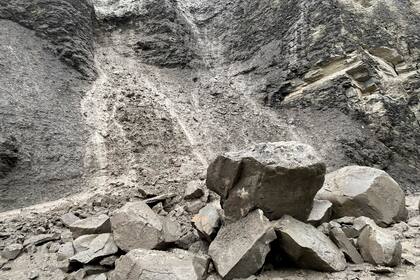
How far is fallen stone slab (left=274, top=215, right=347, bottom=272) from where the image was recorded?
519 centimetres

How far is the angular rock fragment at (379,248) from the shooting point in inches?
206

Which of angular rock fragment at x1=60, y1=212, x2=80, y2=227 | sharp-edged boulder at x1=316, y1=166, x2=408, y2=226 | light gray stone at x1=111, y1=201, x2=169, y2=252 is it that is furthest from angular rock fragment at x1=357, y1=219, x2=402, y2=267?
angular rock fragment at x1=60, y1=212, x2=80, y2=227

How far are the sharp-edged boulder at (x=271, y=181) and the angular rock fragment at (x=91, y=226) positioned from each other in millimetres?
1999

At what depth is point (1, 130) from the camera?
8.49 m

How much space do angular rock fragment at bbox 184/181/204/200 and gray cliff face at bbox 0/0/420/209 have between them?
76 centimetres

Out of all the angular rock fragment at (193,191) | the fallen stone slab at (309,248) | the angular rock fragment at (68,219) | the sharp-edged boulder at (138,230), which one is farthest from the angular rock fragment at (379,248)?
the angular rock fragment at (68,219)

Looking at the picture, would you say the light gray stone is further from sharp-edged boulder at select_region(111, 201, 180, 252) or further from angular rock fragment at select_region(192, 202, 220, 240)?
angular rock fragment at select_region(192, 202, 220, 240)

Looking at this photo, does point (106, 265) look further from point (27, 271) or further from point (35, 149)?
point (35, 149)

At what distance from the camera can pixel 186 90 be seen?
13312 millimetres

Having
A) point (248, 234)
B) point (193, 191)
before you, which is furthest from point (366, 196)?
point (193, 191)

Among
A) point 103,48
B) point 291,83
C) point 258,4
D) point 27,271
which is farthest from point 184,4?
point 27,271

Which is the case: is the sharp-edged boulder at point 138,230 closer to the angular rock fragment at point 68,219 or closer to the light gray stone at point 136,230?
the light gray stone at point 136,230

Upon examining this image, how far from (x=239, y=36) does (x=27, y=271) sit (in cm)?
1265

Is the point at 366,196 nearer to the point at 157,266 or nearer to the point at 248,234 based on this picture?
the point at 248,234
